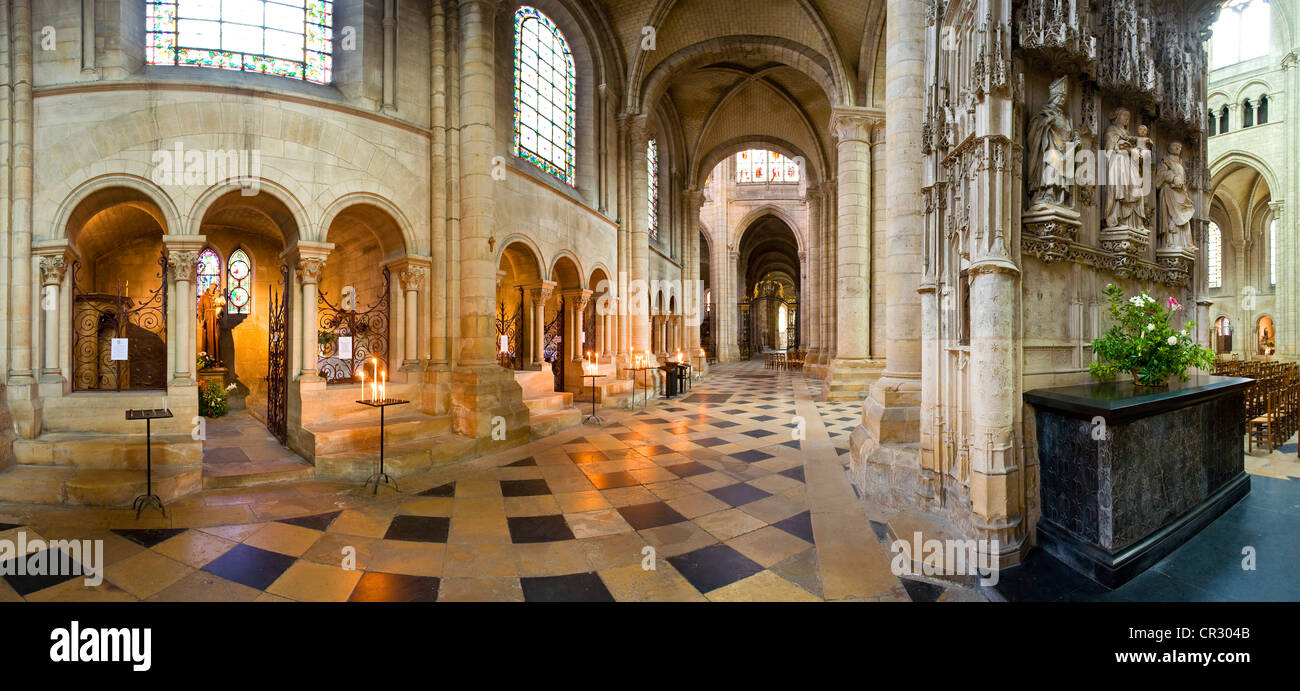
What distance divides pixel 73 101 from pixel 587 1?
9554 mm

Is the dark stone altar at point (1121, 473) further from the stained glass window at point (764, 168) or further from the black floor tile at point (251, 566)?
the stained glass window at point (764, 168)

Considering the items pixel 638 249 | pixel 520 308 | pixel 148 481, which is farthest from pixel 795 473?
pixel 638 249

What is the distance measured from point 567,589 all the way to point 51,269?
300 inches

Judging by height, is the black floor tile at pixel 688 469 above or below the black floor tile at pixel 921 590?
above

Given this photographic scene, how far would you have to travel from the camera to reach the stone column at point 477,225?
7.32 metres

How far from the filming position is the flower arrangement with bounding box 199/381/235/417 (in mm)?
9000

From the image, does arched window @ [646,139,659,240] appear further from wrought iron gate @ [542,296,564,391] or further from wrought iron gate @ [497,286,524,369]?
wrought iron gate @ [497,286,524,369]

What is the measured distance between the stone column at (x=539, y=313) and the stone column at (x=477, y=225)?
2.60m

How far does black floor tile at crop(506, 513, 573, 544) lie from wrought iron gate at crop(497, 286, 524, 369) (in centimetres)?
671

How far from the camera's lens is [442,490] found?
203 inches

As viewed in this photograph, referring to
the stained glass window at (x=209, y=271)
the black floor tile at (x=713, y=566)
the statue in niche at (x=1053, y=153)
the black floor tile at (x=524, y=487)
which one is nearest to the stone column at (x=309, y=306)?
the black floor tile at (x=524, y=487)

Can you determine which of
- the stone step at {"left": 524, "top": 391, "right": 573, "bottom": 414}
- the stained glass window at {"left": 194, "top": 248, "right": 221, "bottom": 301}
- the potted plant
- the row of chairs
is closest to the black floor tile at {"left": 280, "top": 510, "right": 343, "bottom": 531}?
the stone step at {"left": 524, "top": 391, "right": 573, "bottom": 414}

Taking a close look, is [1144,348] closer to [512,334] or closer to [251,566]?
[251,566]
